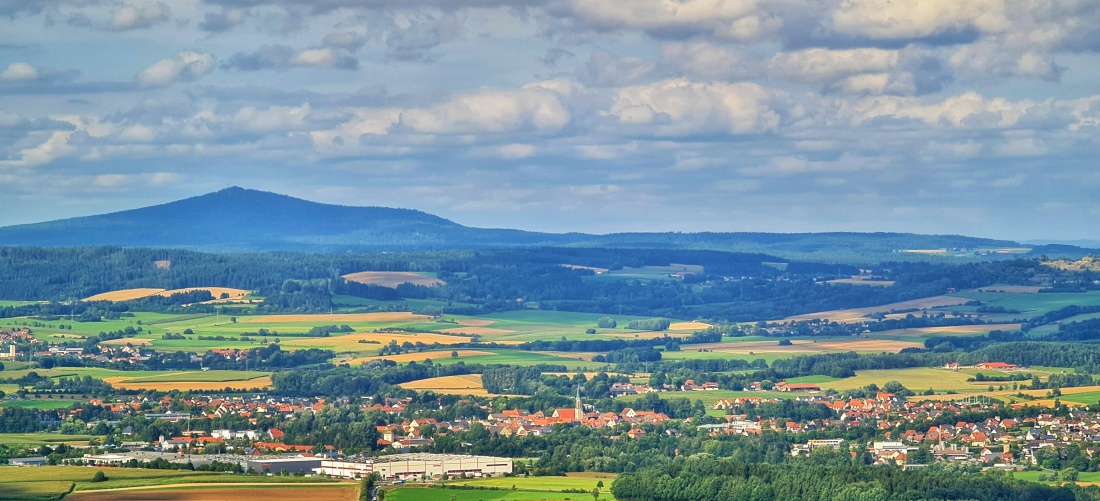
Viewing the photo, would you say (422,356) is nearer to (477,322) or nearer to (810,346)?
(810,346)

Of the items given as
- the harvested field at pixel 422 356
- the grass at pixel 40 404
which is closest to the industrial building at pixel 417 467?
the grass at pixel 40 404

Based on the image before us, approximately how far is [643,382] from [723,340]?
1590 inches

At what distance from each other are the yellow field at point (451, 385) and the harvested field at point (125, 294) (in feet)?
221

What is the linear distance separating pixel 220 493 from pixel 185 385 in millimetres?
53168

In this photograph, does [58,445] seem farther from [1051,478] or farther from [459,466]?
[1051,478]

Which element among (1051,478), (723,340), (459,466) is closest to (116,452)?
(459,466)

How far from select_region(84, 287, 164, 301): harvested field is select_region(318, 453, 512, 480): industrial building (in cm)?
10478

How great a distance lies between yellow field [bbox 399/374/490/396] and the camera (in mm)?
123256

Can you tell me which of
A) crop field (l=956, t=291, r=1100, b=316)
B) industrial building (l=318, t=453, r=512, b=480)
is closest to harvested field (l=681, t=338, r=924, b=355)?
crop field (l=956, t=291, r=1100, b=316)

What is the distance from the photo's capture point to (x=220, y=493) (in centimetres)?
7169

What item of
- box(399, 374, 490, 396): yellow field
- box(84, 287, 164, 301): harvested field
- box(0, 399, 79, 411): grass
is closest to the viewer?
box(0, 399, 79, 411): grass

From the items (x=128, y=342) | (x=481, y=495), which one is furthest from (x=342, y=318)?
(x=481, y=495)

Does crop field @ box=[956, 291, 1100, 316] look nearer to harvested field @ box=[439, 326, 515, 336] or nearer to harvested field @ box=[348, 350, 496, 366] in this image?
harvested field @ box=[439, 326, 515, 336]

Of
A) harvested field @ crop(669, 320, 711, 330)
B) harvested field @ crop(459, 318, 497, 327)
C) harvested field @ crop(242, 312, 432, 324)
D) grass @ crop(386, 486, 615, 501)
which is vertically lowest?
grass @ crop(386, 486, 615, 501)
